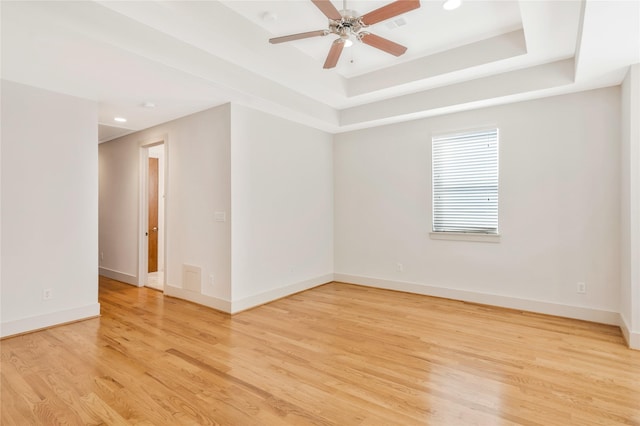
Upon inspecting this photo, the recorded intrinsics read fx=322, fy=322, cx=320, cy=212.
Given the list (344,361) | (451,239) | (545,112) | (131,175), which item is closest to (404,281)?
(451,239)

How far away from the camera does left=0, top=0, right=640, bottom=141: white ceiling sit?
8.43ft

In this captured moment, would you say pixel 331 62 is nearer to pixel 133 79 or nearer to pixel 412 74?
pixel 412 74

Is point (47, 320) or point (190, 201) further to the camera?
point (190, 201)

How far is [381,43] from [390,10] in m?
0.50

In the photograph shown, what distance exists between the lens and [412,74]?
4.23 m

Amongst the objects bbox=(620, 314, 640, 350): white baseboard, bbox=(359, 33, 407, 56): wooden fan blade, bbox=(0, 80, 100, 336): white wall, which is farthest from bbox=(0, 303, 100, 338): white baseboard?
bbox=(620, 314, 640, 350): white baseboard

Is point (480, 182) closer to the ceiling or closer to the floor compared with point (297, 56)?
closer to the floor

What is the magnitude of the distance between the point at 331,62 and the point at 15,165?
11.8 feet

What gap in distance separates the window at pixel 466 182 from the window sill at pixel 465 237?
0.07 metres

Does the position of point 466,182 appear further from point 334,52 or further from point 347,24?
point 347,24

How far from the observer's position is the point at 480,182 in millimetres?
4562

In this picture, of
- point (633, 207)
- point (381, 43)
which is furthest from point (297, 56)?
point (633, 207)

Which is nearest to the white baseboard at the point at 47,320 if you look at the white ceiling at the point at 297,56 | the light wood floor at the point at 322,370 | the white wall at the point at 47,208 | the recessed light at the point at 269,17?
the white wall at the point at 47,208

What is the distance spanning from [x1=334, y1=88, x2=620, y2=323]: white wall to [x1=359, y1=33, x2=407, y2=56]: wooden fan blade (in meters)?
2.12
